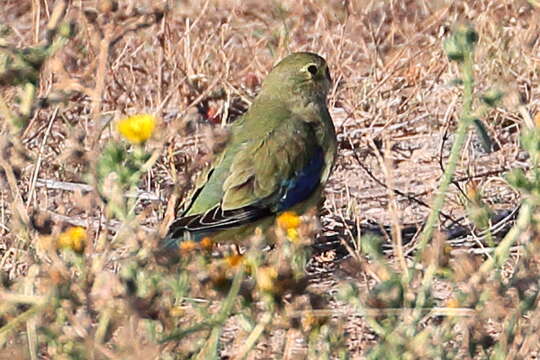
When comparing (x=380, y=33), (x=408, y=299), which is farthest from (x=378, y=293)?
(x=380, y=33)

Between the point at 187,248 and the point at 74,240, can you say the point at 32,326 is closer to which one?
the point at 74,240

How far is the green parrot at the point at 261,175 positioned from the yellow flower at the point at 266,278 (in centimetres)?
192

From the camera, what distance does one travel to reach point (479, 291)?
2619 mm

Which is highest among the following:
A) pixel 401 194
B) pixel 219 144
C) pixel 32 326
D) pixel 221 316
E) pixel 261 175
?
pixel 219 144

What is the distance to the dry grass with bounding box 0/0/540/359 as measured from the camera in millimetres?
2551

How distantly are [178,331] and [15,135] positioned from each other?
0.57m

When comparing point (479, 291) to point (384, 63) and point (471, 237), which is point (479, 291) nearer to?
point (471, 237)

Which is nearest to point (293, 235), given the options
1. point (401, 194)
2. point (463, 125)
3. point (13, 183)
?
point (463, 125)

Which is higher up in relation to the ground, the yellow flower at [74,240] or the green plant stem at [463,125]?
the green plant stem at [463,125]

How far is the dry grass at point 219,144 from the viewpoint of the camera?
2551mm

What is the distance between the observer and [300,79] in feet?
17.7

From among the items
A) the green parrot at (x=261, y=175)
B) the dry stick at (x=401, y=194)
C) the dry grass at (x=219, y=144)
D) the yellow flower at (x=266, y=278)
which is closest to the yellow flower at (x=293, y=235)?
the dry grass at (x=219, y=144)

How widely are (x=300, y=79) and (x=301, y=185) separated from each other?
680 mm

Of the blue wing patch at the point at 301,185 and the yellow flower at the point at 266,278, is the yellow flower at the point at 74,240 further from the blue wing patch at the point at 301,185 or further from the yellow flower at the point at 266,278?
the blue wing patch at the point at 301,185
